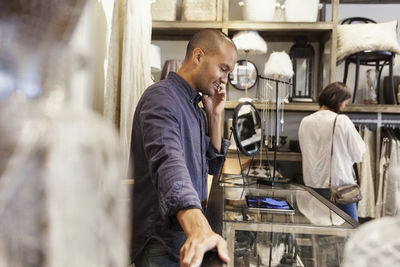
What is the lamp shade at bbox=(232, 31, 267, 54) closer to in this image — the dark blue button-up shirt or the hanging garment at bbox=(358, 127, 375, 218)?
the hanging garment at bbox=(358, 127, 375, 218)

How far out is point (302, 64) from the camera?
331 centimetres

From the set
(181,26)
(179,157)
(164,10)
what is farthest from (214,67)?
(164,10)

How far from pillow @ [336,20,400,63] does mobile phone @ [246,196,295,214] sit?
7.27ft

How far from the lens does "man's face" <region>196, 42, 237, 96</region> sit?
1.17 m

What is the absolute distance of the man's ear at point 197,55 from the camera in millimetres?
1170

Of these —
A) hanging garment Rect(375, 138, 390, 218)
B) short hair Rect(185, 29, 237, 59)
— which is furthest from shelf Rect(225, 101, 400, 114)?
short hair Rect(185, 29, 237, 59)

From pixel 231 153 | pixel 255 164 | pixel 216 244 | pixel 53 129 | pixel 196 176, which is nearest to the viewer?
pixel 53 129

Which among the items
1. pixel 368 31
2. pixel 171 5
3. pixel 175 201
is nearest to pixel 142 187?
pixel 175 201

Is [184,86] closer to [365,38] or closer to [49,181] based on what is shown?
[49,181]

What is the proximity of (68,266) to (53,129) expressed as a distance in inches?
1.2

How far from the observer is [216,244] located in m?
0.56

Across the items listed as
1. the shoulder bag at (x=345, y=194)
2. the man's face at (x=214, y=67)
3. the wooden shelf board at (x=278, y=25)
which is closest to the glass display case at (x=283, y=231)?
the man's face at (x=214, y=67)

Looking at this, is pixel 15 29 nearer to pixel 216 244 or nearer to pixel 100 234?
pixel 100 234

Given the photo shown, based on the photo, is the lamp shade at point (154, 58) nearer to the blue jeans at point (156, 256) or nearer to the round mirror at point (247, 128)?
the round mirror at point (247, 128)
